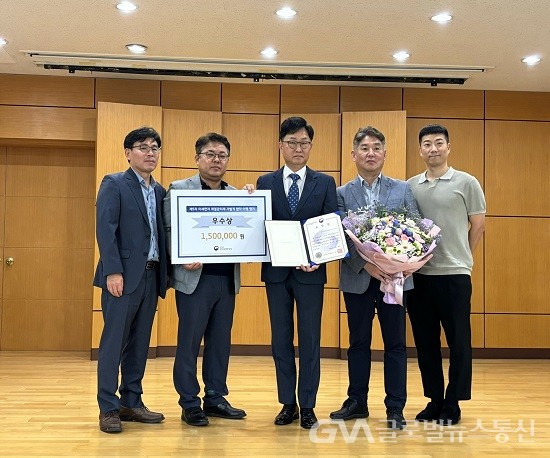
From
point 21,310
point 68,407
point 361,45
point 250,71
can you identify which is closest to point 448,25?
point 361,45

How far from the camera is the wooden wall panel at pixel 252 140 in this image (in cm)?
782

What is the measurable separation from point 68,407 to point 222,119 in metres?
4.12

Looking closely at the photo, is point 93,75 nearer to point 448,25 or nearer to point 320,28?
point 320,28

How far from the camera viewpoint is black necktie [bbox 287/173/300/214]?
161 inches

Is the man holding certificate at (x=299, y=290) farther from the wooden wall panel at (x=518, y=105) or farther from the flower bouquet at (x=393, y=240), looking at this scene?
the wooden wall panel at (x=518, y=105)

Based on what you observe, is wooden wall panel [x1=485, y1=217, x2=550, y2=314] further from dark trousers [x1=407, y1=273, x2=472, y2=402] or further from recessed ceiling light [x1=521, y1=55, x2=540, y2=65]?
dark trousers [x1=407, y1=273, x2=472, y2=402]

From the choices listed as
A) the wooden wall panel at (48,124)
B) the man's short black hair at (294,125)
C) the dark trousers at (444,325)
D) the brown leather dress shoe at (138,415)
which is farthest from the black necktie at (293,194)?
the wooden wall panel at (48,124)

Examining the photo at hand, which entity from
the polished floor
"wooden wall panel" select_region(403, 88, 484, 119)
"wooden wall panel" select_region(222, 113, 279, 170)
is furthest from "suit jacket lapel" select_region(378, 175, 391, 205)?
"wooden wall panel" select_region(403, 88, 484, 119)

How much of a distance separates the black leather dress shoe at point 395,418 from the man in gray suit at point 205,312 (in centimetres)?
92

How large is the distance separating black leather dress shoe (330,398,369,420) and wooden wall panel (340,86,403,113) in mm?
4392

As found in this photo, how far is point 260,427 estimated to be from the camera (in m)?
4.05

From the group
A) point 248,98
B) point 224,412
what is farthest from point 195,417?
point 248,98

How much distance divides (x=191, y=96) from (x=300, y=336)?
4452mm

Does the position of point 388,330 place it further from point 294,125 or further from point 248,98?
point 248,98
